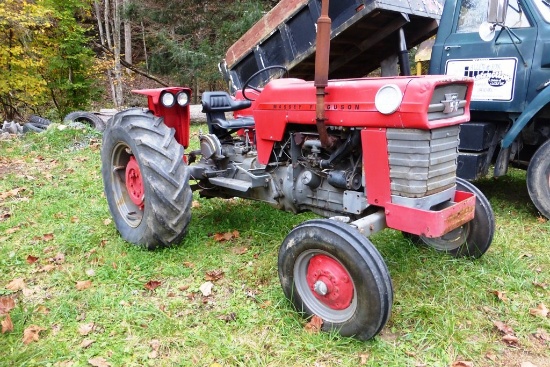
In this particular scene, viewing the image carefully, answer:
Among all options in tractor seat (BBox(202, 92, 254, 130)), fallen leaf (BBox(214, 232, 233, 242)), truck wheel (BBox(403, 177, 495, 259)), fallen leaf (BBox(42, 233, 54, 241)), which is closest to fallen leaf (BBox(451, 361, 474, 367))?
truck wheel (BBox(403, 177, 495, 259))

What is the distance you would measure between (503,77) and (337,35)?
1.78 metres

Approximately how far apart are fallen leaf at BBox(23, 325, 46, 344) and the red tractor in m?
0.99

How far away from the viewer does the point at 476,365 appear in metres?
2.27

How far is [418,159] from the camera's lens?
7.99 ft

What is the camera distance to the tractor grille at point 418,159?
2426mm

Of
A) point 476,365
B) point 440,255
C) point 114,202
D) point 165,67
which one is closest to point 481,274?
point 440,255

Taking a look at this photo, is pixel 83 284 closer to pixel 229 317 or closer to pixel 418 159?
pixel 229 317

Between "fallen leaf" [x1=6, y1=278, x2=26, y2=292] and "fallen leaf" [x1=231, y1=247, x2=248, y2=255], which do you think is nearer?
"fallen leaf" [x1=6, y1=278, x2=26, y2=292]

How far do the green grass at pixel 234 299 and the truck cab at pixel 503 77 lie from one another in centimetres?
54

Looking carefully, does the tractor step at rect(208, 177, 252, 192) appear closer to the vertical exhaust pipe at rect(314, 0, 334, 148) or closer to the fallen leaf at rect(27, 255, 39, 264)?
the vertical exhaust pipe at rect(314, 0, 334, 148)

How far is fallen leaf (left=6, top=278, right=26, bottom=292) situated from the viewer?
3.03m

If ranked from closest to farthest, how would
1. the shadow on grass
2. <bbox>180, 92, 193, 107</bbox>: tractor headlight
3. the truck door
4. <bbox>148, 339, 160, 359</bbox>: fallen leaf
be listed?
<bbox>148, 339, 160, 359</bbox>: fallen leaf
<bbox>180, 92, 193, 107</bbox>: tractor headlight
the truck door
the shadow on grass

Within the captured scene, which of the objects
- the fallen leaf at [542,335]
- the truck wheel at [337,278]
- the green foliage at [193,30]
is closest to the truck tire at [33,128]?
the green foliage at [193,30]

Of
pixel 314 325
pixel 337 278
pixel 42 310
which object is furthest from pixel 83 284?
pixel 337 278
